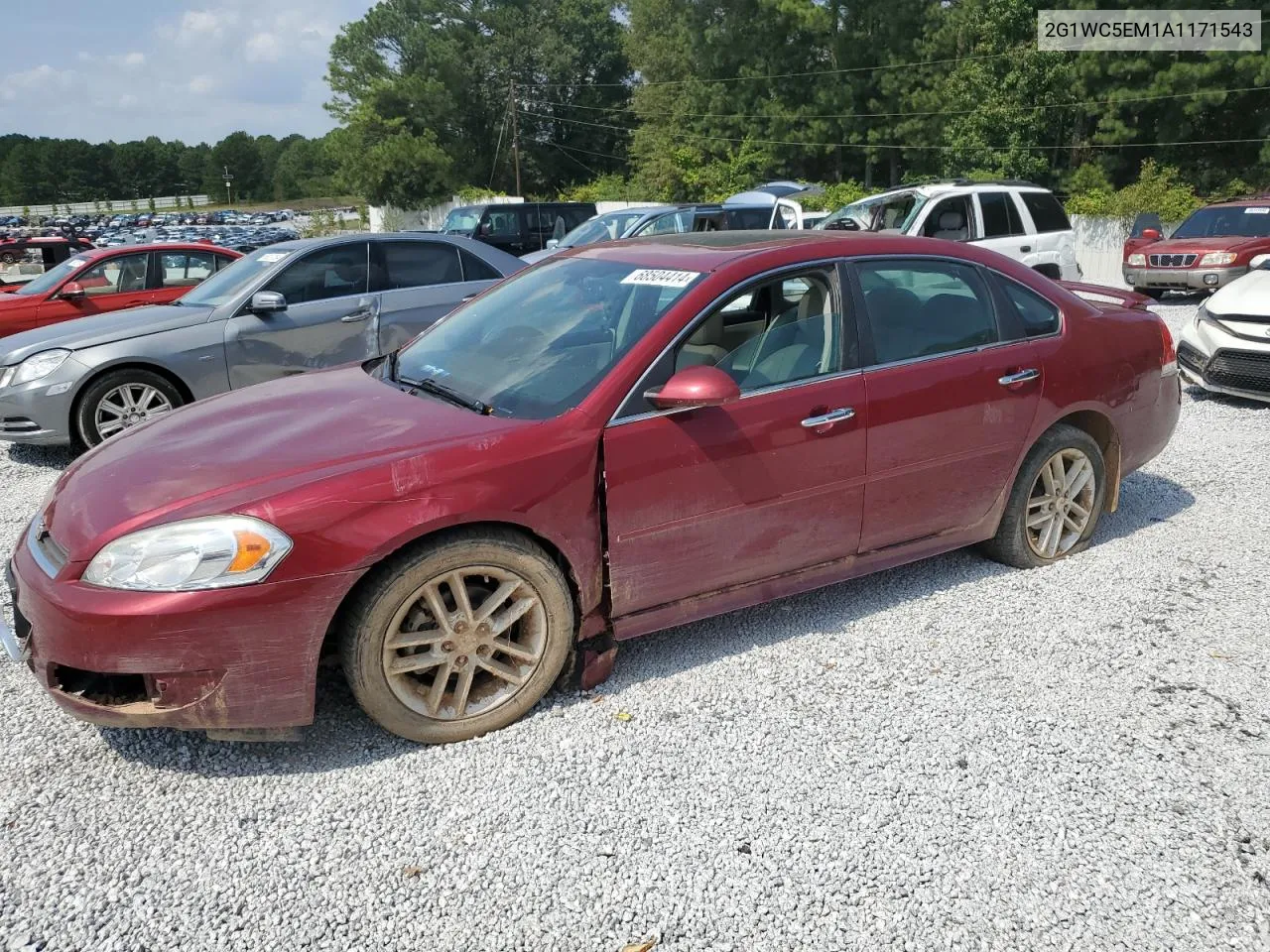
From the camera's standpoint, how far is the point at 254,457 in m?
3.03

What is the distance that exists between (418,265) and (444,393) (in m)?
4.47

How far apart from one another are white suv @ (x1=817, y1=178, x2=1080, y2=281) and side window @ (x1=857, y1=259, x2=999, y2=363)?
7654 millimetres

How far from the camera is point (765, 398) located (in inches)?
135

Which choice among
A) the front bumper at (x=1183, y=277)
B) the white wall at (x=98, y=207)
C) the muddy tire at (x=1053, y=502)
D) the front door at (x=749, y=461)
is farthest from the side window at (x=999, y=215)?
the white wall at (x=98, y=207)

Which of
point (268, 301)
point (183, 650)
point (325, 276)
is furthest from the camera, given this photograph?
point (325, 276)

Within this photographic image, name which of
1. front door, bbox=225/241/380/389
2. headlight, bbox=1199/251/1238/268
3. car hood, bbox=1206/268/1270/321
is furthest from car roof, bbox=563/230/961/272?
headlight, bbox=1199/251/1238/268

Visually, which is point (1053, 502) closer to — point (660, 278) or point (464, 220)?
point (660, 278)

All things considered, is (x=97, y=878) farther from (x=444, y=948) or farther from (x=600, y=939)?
(x=600, y=939)

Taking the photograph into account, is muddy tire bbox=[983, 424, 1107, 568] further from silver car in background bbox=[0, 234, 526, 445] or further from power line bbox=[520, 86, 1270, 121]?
power line bbox=[520, 86, 1270, 121]

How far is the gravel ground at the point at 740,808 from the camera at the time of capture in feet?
7.72

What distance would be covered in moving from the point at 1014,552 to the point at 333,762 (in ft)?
10.2

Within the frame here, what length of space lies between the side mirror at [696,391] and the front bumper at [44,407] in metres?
5.13

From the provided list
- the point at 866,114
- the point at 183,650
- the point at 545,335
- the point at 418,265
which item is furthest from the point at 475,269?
the point at 866,114

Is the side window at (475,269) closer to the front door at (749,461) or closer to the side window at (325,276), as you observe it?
the side window at (325,276)
